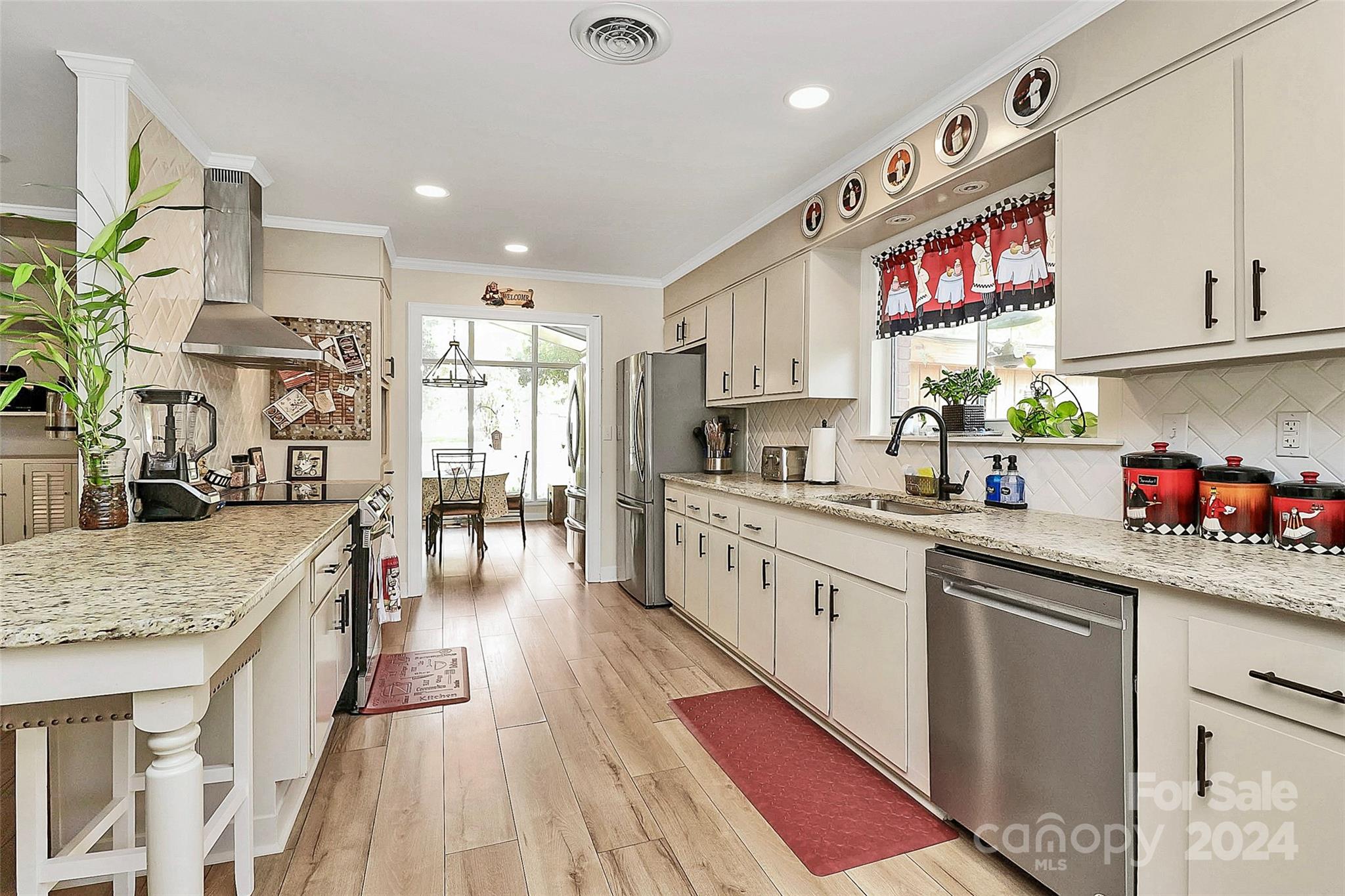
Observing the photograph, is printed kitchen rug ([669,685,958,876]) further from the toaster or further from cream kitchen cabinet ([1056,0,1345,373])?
cream kitchen cabinet ([1056,0,1345,373])

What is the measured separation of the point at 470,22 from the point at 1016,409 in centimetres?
224

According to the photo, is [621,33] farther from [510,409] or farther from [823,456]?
[510,409]

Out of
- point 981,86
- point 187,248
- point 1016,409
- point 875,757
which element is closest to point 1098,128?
point 981,86

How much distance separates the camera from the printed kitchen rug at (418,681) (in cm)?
295

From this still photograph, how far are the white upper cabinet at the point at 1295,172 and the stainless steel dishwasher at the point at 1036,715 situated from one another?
2.44 ft

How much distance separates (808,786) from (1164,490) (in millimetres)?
1414

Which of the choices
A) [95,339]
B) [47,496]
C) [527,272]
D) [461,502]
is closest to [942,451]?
[95,339]

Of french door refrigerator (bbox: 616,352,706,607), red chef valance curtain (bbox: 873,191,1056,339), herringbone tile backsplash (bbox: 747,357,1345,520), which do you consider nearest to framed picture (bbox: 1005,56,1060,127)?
red chef valance curtain (bbox: 873,191,1056,339)

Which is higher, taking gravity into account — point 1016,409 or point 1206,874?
point 1016,409

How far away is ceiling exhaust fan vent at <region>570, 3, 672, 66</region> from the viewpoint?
6.43 ft

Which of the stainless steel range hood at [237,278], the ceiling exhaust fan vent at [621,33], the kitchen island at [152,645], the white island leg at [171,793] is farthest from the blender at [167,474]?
the ceiling exhaust fan vent at [621,33]

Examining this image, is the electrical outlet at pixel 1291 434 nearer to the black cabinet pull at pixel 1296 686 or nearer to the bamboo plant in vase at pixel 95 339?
the black cabinet pull at pixel 1296 686

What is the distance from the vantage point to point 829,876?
5.90 ft

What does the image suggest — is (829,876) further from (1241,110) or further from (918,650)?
(1241,110)
